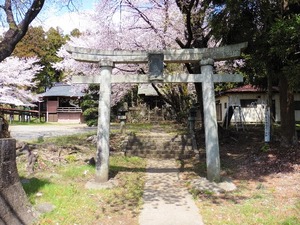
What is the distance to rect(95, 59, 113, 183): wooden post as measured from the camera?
890 centimetres

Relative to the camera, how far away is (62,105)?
136 ft

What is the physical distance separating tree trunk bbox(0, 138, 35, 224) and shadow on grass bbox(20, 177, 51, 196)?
1338 mm

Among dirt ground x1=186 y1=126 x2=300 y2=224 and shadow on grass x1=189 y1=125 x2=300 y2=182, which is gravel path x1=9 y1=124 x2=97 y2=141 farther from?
dirt ground x1=186 y1=126 x2=300 y2=224

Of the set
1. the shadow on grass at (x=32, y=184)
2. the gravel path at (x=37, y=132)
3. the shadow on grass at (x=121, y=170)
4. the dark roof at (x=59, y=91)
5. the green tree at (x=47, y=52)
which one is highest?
the green tree at (x=47, y=52)

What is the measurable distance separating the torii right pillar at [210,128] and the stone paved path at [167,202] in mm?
973

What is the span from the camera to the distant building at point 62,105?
1549 inches

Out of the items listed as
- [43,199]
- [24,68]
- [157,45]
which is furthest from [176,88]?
[43,199]

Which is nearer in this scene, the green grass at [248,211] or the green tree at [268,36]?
the green grass at [248,211]

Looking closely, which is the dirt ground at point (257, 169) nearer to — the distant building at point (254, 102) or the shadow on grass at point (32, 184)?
the shadow on grass at point (32, 184)

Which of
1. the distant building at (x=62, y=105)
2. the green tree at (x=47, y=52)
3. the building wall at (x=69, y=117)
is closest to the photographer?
the green tree at (x=47, y=52)

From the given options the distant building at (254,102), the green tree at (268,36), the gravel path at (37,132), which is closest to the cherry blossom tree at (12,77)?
the gravel path at (37,132)

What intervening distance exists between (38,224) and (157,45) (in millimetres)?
11692

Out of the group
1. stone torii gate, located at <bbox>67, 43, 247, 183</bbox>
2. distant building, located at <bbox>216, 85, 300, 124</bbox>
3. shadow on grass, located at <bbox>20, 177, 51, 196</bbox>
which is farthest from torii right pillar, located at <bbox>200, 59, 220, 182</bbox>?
distant building, located at <bbox>216, 85, 300, 124</bbox>

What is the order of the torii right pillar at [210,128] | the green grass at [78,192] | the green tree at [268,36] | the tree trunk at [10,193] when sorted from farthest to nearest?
the torii right pillar at [210,128] → the green tree at [268,36] → the green grass at [78,192] → the tree trunk at [10,193]
